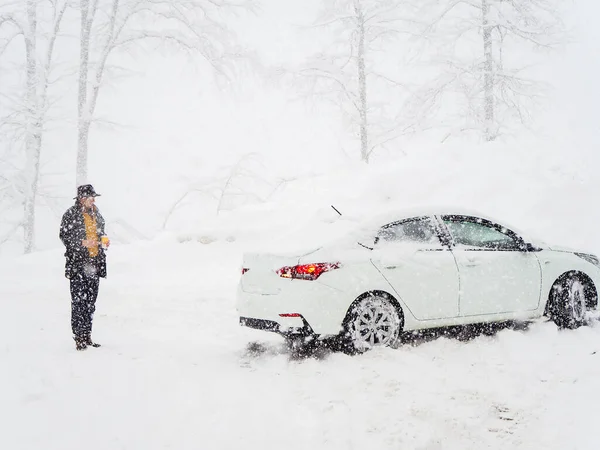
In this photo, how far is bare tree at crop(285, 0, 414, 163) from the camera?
18406mm

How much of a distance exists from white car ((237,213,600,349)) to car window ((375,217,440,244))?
12 mm

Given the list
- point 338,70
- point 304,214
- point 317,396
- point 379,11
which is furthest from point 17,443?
point 379,11

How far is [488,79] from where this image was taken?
16844 mm

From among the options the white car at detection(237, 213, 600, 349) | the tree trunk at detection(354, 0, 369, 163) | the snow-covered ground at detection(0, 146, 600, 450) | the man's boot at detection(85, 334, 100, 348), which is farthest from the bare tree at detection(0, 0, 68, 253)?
the white car at detection(237, 213, 600, 349)

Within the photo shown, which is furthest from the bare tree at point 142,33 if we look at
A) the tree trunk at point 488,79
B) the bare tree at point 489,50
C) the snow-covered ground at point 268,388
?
the snow-covered ground at point 268,388

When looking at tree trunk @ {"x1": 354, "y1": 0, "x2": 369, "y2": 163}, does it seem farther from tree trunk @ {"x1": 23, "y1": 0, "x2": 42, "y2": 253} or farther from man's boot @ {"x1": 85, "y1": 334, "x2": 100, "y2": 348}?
man's boot @ {"x1": 85, "y1": 334, "x2": 100, "y2": 348}

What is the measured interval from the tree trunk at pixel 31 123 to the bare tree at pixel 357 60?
942cm

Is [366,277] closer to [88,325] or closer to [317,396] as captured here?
[317,396]

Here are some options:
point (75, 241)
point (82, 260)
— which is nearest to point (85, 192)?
point (75, 241)

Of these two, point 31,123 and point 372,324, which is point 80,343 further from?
point 31,123

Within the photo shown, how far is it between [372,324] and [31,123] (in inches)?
687

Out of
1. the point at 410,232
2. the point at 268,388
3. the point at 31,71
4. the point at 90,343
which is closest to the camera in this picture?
the point at 268,388

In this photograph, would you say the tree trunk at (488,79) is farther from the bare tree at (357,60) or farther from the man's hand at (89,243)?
the man's hand at (89,243)

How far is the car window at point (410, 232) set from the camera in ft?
18.7
